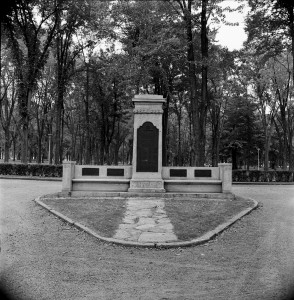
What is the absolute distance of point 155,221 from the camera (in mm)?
8258

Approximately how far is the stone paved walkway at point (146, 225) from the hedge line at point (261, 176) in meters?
13.5

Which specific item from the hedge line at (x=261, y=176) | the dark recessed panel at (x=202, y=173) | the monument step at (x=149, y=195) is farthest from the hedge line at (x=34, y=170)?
the hedge line at (x=261, y=176)

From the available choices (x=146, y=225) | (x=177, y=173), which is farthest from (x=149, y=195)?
(x=146, y=225)

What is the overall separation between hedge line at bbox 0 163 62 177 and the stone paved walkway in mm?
13656

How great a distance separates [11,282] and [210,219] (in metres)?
5.84

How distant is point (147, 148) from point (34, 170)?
13071 mm

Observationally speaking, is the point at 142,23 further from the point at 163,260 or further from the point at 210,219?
the point at 163,260

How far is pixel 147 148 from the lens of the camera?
12961 millimetres

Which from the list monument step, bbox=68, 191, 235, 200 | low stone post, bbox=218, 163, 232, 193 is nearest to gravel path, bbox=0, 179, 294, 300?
monument step, bbox=68, 191, 235, 200

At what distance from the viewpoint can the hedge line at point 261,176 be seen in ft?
73.8

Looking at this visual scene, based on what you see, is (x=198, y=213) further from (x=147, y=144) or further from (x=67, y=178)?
(x=67, y=178)

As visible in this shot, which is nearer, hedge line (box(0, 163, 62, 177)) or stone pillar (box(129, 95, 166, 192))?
stone pillar (box(129, 95, 166, 192))

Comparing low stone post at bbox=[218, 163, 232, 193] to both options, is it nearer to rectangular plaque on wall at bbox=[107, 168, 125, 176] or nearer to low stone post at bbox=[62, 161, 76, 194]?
rectangular plaque on wall at bbox=[107, 168, 125, 176]

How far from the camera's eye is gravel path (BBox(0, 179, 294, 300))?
12.9 feet
